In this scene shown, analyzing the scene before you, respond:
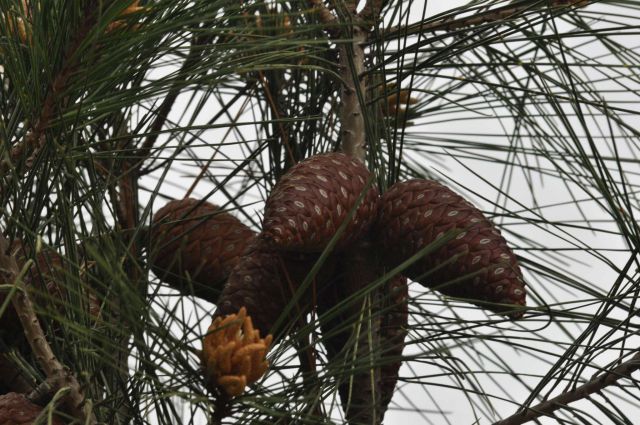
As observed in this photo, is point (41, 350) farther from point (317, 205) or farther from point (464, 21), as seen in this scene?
point (464, 21)

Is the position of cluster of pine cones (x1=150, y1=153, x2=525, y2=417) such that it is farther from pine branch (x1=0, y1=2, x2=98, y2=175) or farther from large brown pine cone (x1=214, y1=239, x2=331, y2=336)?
pine branch (x1=0, y1=2, x2=98, y2=175)

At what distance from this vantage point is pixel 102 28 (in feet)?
2.24

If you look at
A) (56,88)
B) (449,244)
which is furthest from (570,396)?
(56,88)

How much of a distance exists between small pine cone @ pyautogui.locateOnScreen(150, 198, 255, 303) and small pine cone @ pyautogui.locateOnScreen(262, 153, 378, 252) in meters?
0.16

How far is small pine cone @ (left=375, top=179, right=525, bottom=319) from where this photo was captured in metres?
0.73

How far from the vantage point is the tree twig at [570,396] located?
0.75 m

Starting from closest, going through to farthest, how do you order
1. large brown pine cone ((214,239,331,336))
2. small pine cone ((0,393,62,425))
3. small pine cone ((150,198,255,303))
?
small pine cone ((0,393,62,425)) → large brown pine cone ((214,239,331,336)) → small pine cone ((150,198,255,303))

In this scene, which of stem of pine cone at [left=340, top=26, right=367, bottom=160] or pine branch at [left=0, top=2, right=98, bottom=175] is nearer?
pine branch at [left=0, top=2, right=98, bottom=175]

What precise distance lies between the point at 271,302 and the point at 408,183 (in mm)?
133

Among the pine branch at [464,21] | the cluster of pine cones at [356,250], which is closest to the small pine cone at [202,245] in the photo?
the cluster of pine cones at [356,250]

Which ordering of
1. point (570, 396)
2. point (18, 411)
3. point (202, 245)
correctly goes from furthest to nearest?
point (202, 245), point (570, 396), point (18, 411)

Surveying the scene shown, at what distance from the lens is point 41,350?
0.66 metres

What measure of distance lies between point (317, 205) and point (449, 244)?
96 mm

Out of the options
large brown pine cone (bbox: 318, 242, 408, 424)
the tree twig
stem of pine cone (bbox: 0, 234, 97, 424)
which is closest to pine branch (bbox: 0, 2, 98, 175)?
stem of pine cone (bbox: 0, 234, 97, 424)
